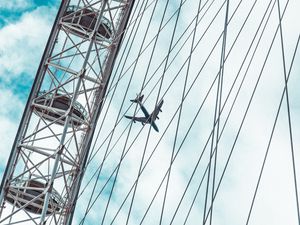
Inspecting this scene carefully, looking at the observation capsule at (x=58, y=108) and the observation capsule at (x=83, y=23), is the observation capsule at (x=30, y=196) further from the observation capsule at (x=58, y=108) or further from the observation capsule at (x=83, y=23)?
the observation capsule at (x=83, y=23)

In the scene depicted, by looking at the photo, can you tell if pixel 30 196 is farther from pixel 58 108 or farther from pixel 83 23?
pixel 83 23

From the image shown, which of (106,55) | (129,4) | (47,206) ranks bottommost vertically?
(47,206)

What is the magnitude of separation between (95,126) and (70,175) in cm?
145

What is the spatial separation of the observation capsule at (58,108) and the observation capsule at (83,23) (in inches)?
77.4

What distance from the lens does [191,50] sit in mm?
16016

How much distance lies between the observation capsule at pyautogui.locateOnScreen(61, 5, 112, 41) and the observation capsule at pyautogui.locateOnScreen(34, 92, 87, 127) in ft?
6.45

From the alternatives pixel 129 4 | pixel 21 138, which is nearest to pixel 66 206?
pixel 21 138

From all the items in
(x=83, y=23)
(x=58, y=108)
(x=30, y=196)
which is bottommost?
(x=30, y=196)

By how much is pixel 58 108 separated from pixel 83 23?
2619mm

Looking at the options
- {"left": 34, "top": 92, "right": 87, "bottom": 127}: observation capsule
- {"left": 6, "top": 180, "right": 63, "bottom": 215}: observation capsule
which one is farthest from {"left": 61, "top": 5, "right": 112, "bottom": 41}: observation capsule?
{"left": 6, "top": 180, "right": 63, "bottom": 215}: observation capsule

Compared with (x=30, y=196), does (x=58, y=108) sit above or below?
above

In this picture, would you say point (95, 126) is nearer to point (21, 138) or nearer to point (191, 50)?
point (21, 138)

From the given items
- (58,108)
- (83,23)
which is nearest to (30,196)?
(58,108)

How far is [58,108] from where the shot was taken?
19.8m
